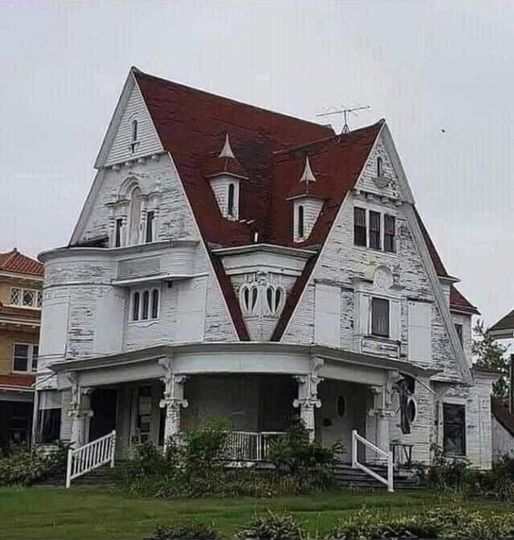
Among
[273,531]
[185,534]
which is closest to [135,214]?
[185,534]

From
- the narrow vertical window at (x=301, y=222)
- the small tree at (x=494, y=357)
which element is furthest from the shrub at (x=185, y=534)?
the small tree at (x=494, y=357)

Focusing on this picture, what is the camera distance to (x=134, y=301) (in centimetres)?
4231

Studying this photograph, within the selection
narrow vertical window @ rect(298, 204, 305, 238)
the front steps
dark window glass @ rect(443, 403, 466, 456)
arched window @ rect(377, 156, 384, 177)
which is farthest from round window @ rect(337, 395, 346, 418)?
arched window @ rect(377, 156, 384, 177)

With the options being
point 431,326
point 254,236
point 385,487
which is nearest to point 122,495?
point 385,487

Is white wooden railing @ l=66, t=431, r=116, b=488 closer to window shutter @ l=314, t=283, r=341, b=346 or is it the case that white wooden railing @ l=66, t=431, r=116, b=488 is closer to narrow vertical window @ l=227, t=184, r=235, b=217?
window shutter @ l=314, t=283, r=341, b=346

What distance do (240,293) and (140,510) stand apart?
44.3 ft

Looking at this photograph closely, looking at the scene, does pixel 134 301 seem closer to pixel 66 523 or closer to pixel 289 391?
pixel 289 391

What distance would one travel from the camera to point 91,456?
129 feet

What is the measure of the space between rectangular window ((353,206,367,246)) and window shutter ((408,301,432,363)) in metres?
3.24

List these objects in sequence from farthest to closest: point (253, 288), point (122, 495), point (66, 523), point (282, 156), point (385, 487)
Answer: point (282, 156) < point (253, 288) < point (385, 487) < point (122, 495) < point (66, 523)

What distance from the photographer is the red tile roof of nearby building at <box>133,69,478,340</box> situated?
4097 centimetres

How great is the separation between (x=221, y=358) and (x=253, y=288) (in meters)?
3.10

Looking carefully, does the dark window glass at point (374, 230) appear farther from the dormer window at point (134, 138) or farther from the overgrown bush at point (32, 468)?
the overgrown bush at point (32, 468)

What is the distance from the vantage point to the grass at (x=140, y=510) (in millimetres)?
22359
